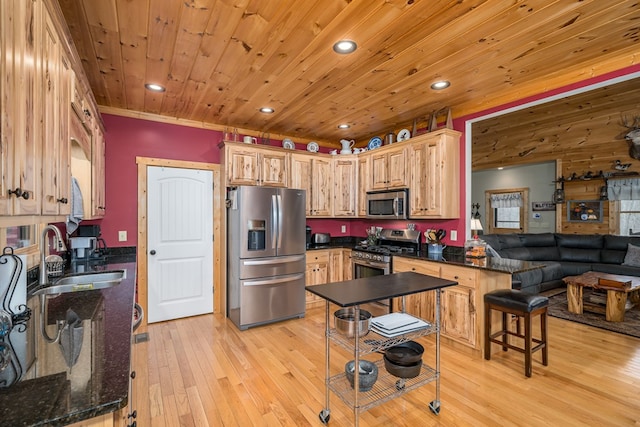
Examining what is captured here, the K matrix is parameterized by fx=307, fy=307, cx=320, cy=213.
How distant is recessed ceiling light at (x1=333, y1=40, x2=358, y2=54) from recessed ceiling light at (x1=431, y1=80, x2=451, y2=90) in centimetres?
111

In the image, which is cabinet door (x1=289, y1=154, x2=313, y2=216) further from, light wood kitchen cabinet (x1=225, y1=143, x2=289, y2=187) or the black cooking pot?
the black cooking pot

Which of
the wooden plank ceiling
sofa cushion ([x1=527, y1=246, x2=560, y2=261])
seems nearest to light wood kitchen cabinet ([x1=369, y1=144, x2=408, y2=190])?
the wooden plank ceiling

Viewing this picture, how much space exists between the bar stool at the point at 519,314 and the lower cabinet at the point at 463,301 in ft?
0.27

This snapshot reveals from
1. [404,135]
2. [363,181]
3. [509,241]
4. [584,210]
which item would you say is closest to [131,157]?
[363,181]

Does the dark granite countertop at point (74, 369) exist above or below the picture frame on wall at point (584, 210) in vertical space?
below

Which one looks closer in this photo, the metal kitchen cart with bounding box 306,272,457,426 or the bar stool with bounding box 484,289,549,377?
the metal kitchen cart with bounding box 306,272,457,426

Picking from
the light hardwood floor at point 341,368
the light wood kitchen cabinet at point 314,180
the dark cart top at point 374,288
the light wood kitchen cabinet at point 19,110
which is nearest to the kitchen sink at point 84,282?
the light hardwood floor at point 341,368

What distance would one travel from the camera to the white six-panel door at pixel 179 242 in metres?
3.95

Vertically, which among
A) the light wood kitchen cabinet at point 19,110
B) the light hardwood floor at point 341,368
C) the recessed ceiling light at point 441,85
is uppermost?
the recessed ceiling light at point 441,85

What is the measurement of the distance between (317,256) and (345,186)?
4.00 ft

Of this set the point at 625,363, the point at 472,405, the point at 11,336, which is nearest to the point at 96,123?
the point at 11,336

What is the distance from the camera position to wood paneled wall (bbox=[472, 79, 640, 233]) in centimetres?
497

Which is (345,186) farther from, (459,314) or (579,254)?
(579,254)

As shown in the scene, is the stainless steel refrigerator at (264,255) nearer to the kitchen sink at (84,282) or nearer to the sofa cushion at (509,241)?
the kitchen sink at (84,282)
